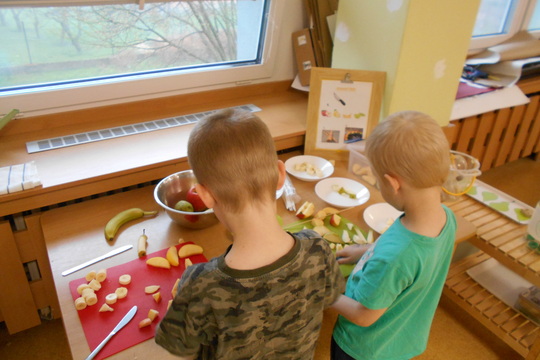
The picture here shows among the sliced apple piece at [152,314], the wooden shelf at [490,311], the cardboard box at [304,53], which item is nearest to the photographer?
the sliced apple piece at [152,314]

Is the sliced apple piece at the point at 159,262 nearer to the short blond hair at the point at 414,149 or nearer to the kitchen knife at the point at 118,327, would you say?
the kitchen knife at the point at 118,327

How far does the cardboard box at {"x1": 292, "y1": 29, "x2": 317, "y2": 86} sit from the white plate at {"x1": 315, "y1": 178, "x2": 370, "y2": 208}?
2.34 feet

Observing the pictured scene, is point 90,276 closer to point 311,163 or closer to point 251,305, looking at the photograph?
point 251,305

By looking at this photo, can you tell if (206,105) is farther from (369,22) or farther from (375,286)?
(375,286)

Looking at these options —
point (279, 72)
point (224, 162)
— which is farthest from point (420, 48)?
point (224, 162)

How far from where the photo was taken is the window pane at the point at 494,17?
259cm

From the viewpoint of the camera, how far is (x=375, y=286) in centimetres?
85

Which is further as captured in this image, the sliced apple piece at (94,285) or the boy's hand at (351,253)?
the boy's hand at (351,253)

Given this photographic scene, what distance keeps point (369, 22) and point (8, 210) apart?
143 cm

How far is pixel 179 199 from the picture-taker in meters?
1.31

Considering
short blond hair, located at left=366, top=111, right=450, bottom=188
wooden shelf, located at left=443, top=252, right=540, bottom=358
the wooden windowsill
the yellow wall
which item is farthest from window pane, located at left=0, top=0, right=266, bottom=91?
wooden shelf, located at left=443, top=252, right=540, bottom=358

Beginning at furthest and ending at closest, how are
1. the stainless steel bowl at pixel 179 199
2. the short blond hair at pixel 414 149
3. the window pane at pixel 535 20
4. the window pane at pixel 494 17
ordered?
the window pane at pixel 535 20 → the window pane at pixel 494 17 → the stainless steel bowl at pixel 179 199 → the short blond hair at pixel 414 149

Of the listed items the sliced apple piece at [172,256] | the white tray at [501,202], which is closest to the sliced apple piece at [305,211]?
the sliced apple piece at [172,256]

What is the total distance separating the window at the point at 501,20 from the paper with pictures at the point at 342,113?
57.7 inches
